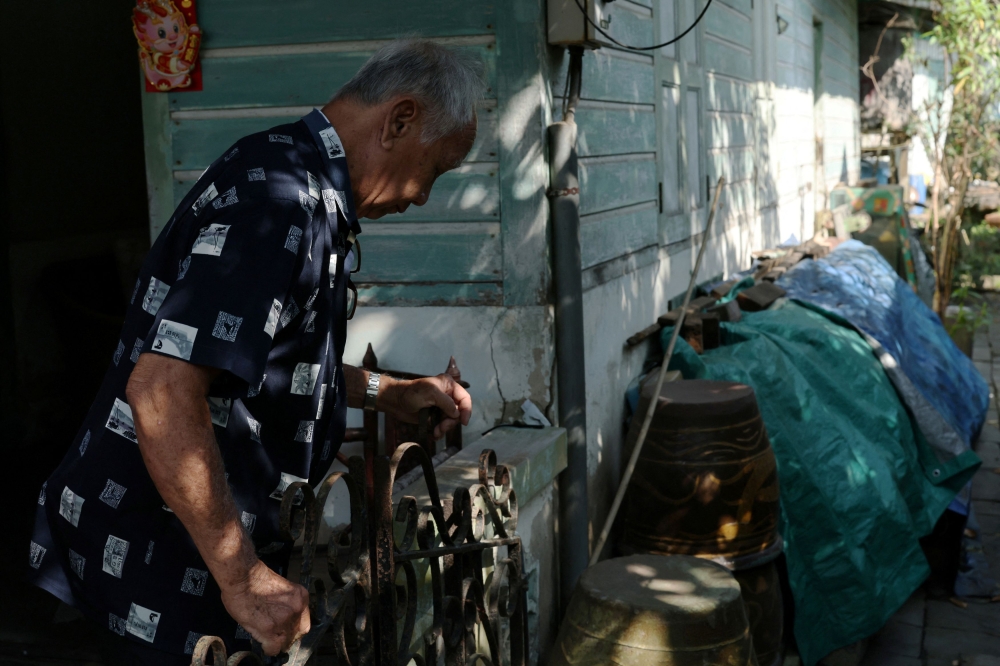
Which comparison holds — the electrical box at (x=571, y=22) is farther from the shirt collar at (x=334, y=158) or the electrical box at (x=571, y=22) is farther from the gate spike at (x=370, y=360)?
the shirt collar at (x=334, y=158)

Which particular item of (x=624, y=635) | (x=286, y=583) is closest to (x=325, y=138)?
(x=286, y=583)

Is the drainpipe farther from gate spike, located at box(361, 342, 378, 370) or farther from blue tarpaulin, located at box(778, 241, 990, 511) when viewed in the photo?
blue tarpaulin, located at box(778, 241, 990, 511)

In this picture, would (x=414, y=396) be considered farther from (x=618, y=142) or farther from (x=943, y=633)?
(x=943, y=633)

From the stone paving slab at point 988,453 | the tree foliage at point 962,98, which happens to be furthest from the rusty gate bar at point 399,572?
the tree foliage at point 962,98

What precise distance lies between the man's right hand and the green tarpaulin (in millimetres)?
3374

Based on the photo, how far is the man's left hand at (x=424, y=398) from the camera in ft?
8.55

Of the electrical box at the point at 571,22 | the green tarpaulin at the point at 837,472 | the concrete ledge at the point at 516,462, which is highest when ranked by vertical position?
the electrical box at the point at 571,22

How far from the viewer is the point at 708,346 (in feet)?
18.8

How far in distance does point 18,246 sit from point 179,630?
17.9 ft

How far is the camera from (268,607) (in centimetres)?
181

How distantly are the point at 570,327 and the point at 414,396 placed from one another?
147 centimetres

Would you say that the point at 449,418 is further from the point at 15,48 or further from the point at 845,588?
the point at 15,48

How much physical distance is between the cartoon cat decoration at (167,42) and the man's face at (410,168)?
7.33ft

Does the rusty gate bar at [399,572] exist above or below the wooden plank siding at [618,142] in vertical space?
below
